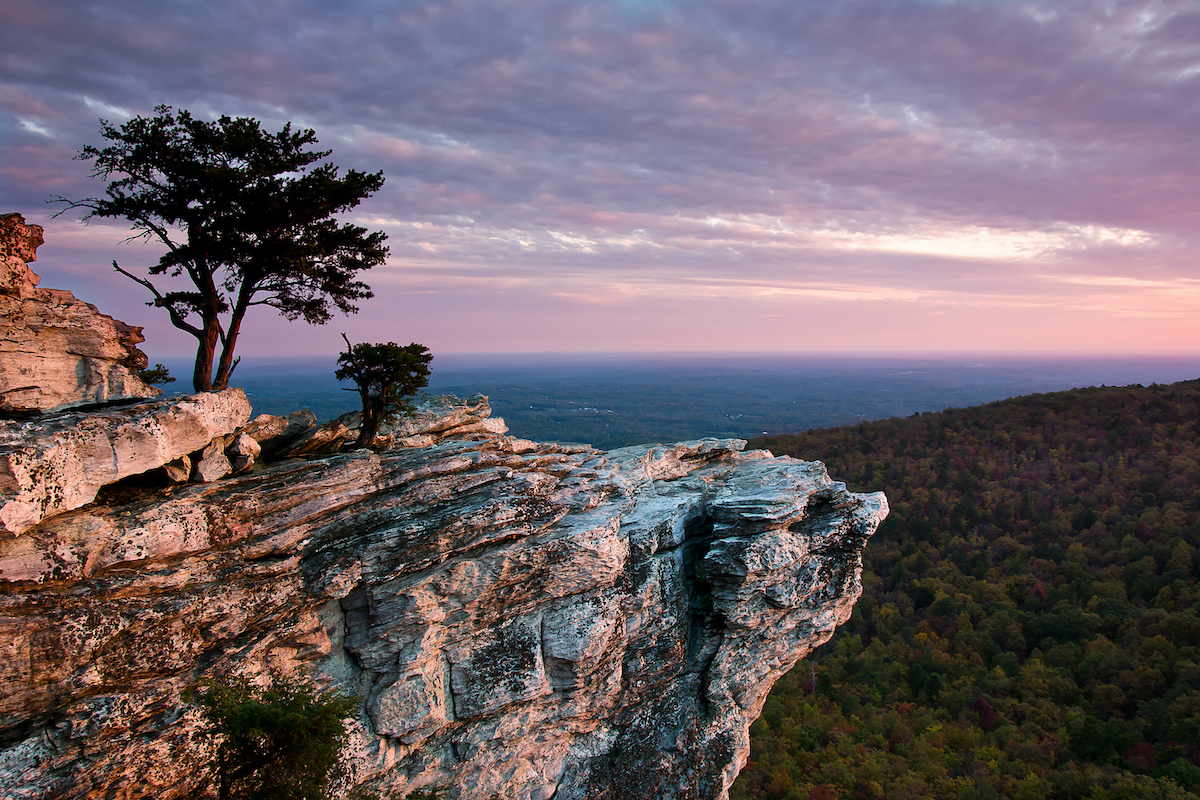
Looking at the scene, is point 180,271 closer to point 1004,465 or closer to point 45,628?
point 45,628

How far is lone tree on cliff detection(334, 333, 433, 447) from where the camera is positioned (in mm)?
17188

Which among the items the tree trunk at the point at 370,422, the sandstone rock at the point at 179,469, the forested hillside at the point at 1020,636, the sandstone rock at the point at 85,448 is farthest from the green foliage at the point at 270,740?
the forested hillside at the point at 1020,636

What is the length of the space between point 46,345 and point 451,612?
11820 millimetres

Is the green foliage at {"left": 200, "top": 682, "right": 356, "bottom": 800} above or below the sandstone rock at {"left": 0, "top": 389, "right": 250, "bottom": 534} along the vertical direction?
below

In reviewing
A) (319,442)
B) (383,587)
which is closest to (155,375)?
(319,442)

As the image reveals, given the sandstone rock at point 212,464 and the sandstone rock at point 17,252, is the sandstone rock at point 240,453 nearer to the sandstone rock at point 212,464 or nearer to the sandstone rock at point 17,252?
the sandstone rock at point 212,464

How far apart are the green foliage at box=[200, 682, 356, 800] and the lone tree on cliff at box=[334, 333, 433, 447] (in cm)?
860

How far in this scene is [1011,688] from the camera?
3597cm

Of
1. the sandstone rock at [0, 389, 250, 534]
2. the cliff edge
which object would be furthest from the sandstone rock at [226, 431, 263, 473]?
the sandstone rock at [0, 389, 250, 534]

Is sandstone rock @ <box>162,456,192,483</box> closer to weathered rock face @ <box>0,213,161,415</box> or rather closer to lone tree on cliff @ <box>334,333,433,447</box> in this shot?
weathered rock face @ <box>0,213,161,415</box>

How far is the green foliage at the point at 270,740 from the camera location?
1059 centimetres

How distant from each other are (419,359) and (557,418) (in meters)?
155

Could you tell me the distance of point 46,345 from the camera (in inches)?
502

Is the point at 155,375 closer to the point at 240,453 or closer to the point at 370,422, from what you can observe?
the point at 240,453
